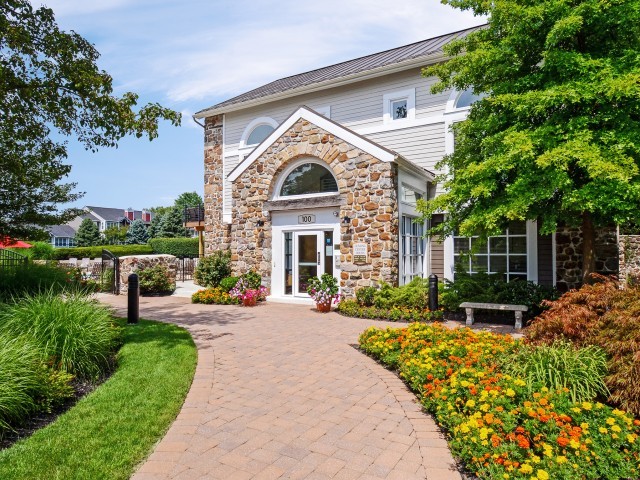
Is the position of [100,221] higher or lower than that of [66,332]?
higher

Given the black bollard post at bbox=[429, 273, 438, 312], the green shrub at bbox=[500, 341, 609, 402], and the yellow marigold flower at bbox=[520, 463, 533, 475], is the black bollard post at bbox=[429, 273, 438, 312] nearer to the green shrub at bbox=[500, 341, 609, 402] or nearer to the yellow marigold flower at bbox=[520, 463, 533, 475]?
the green shrub at bbox=[500, 341, 609, 402]

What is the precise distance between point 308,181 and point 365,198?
2054 mm

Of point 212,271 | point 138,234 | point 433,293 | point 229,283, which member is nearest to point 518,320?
point 433,293

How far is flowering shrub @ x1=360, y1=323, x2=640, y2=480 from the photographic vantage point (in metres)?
2.98

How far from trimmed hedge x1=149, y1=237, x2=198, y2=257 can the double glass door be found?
80.4ft

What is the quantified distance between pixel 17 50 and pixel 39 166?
2419 mm

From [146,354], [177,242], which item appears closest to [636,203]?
[146,354]

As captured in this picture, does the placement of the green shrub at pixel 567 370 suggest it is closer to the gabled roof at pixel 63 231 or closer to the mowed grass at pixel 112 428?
the mowed grass at pixel 112 428

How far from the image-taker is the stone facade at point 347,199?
33.8 ft

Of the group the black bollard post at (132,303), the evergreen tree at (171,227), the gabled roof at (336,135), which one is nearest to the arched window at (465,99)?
the gabled roof at (336,135)

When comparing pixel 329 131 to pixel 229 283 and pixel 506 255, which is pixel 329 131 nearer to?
pixel 229 283

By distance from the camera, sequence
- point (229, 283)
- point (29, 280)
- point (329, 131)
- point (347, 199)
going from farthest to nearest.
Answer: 1. point (229, 283)
2. point (329, 131)
3. point (347, 199)
4. point (29, 280)

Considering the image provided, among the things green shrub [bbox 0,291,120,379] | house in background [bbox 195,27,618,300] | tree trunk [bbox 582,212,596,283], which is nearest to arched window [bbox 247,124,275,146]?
house in background [bbox 195,27,618,300]

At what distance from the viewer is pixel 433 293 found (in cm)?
938
